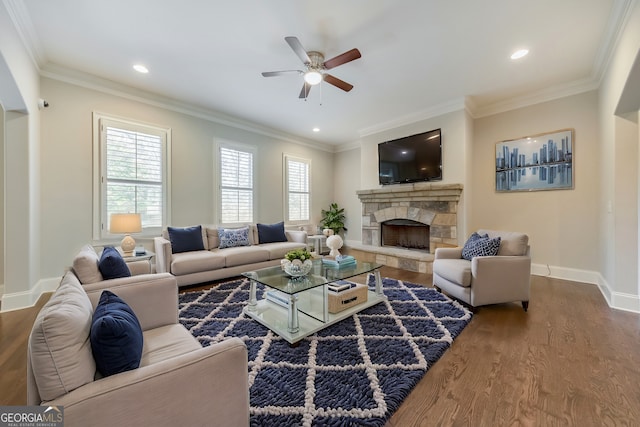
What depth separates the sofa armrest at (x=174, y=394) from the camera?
788 millimetres

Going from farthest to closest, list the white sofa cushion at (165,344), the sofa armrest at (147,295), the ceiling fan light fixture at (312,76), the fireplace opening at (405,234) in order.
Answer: the fireplace opening at (405,234) < the ceiling fan light fixture at (312,76) < the sofa armrest at (147,295) < the white sofa cushion at (165,344)

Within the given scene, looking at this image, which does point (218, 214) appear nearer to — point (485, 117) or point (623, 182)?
point (485, 117)

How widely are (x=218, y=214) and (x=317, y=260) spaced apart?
2.30 metres

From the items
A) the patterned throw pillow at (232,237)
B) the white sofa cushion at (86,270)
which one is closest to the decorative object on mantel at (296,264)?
the white sofa cushion at (86,270)

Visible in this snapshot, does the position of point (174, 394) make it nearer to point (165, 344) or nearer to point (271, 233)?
point (165, 344)

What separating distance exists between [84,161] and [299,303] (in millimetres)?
3402

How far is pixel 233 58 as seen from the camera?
117 inches

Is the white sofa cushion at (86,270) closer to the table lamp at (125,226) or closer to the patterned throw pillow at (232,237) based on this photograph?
the table lamp at (125,226)

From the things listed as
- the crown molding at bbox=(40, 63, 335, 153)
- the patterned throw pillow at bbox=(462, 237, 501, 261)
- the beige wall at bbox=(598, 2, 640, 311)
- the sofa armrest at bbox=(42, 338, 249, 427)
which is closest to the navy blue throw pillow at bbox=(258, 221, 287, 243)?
the crown molding at bbox=(40, 63, 335, 153)

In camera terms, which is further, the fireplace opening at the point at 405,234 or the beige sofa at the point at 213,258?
the fireplace opening at the point at 405,234

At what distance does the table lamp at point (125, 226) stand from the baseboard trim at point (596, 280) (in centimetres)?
545

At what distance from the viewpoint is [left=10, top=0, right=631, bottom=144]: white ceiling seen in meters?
2.25

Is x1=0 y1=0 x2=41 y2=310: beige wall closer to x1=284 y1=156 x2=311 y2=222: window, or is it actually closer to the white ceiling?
the white ceiling

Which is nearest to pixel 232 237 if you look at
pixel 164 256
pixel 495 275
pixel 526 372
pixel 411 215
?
pixel 164 256
